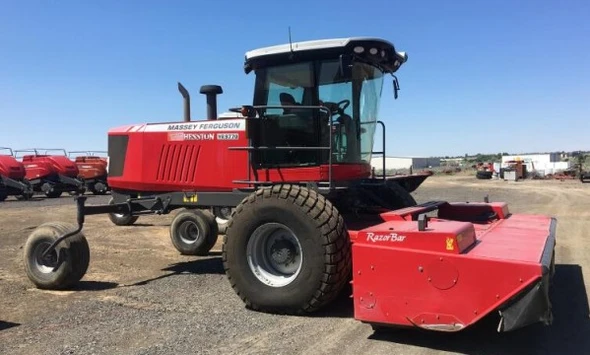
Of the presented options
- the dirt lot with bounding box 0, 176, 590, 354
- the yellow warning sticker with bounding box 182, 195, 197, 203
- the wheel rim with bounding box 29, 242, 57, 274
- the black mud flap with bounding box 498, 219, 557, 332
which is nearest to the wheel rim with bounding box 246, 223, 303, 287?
the dirt lot with bounding box 0, 176, 590, 354

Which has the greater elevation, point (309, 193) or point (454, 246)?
point (309, 193)

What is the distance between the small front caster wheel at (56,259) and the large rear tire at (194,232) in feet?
8.33

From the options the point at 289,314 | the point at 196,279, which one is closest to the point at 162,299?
the point at 196,279

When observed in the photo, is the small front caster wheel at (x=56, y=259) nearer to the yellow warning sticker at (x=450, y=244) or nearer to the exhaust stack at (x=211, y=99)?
the exhaust stack at (x=211, y=99)

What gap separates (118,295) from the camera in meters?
6.53

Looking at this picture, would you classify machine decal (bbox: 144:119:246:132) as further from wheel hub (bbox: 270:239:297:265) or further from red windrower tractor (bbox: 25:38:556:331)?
wheel hub (bbox: 270:239:297:265)

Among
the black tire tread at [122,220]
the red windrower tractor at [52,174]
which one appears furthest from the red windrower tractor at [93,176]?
the black tire tread at [122,220]

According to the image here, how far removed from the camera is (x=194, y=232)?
965 centimetres

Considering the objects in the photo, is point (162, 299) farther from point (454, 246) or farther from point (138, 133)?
point (454, 246)

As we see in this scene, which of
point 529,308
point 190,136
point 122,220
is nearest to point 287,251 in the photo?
point 529,308

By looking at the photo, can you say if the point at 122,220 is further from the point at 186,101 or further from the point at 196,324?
the point at 196,324

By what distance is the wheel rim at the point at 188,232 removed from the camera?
31.4 feet

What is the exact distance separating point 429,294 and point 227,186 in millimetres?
3673

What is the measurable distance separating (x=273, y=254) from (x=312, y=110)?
1.79 m
